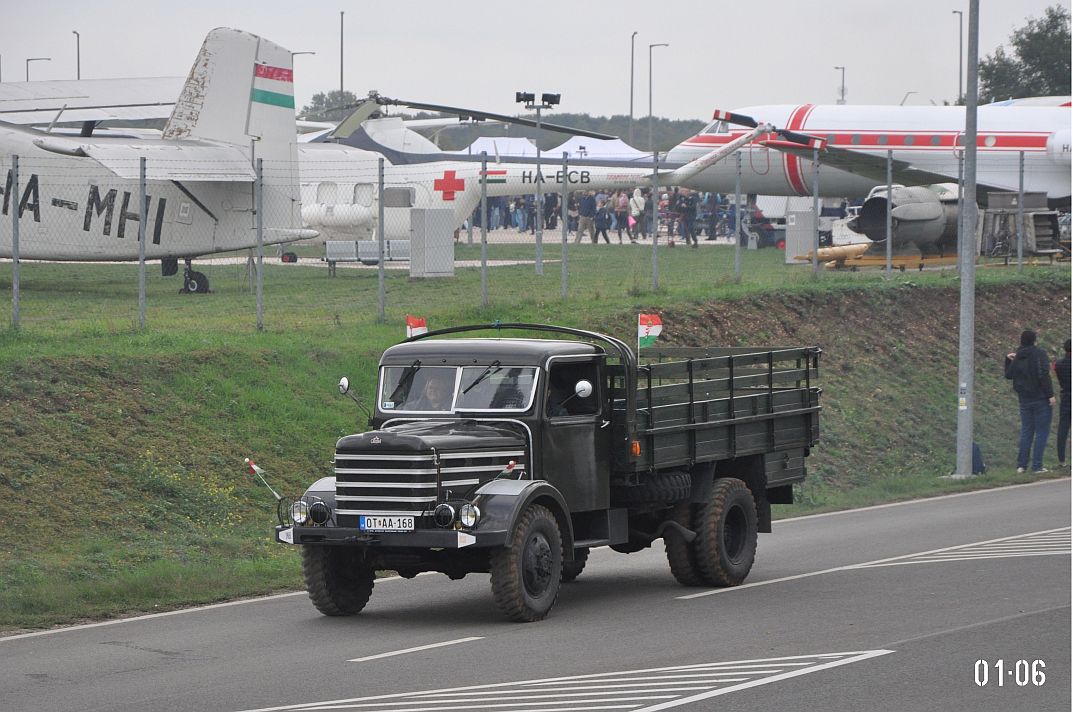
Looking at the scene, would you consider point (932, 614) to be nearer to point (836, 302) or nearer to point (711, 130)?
point (836, 302)

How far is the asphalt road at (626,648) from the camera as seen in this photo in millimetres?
9023

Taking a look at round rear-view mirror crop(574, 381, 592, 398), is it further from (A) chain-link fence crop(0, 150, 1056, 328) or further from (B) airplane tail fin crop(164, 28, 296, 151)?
(B) airplane tail fin crop(164, 28, 296, 151)

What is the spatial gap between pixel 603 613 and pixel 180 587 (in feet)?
12.4

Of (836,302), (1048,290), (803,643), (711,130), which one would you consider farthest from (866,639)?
(711,130)

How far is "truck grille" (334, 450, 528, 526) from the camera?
11180 millimetres

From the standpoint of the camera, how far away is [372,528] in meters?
11.3

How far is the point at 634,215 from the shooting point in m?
48.9

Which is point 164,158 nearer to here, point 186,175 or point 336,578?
point 186,175

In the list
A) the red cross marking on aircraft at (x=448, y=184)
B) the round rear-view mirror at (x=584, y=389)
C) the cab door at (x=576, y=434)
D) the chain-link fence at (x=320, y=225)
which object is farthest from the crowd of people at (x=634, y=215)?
the round rear-view mirror at (x=584, y=389)

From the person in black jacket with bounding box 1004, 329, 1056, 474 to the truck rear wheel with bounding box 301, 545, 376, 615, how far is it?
13864 millimetres

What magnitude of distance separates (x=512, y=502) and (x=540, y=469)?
0.80 metres

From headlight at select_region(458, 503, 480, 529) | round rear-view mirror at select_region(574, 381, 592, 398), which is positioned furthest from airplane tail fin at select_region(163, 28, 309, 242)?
headlight at select_region(458, 503, 480, 529)

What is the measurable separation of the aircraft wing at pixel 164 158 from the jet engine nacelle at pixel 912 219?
14709 millimetres
